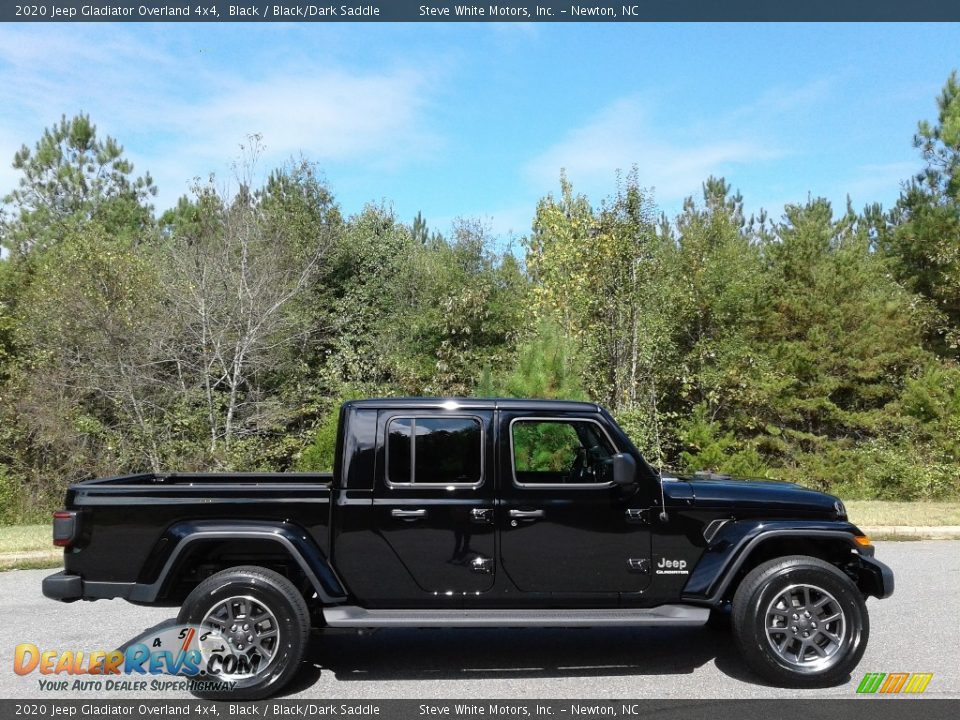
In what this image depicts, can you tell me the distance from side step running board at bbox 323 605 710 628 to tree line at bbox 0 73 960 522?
8.23 m

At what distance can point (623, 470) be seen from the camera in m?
5.29

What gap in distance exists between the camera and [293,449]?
21203mm

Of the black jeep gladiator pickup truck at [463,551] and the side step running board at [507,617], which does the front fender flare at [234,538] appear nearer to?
the black jeep gladiator pickup truck at [463,551]

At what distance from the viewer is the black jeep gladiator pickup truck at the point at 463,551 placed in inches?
204

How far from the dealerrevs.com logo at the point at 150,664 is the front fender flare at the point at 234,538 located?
34cm

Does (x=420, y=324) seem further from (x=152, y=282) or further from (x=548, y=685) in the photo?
(x=548, y=685)

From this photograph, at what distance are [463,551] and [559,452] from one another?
1.03m

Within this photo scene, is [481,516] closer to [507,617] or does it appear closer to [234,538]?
[507,617]

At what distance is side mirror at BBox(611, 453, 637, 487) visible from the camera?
5.29 metres

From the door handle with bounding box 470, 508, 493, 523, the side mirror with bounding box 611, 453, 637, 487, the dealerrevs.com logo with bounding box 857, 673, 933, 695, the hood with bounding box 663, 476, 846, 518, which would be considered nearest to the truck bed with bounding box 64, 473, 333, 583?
the door handle with bounding box 470, 508, 493, 523

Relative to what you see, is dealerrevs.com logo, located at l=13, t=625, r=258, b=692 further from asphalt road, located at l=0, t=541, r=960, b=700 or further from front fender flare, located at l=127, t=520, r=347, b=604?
front fender flare, located at l=127, t=520, r=347, b=604

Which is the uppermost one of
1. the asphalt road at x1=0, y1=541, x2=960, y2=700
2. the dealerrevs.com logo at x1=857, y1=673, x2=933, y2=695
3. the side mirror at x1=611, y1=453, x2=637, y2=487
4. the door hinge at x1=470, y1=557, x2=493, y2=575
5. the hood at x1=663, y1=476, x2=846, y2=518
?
the side mirror at x1=611, y1=453, x2=637, y2=487
